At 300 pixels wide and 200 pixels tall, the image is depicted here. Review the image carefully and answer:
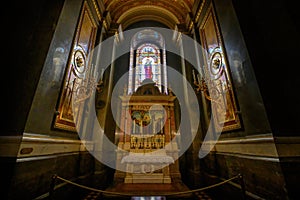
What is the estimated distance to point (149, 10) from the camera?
6809mm

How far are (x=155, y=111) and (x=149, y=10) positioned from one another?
5377 mm

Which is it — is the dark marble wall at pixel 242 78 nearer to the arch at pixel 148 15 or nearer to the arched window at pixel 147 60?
the arched window at pixel 147 60

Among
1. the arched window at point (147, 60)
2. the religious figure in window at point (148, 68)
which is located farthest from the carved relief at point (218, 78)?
the religious figure in window at point (148, 68)

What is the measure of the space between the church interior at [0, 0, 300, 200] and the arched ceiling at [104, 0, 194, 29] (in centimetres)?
12

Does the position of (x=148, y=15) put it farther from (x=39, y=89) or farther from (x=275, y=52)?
(x=39, y=89)

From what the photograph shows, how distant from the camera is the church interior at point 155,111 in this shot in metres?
2.00

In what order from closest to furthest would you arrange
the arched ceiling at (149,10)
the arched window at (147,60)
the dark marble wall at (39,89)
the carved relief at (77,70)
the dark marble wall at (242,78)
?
the dark marble wall at (39,89) < the dark marble wall at (242,78) < the carved relief at (77,70) < the arched ceiling at (149,10) < the arched window at (147,60)

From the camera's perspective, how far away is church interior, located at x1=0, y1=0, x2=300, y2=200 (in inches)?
78.8

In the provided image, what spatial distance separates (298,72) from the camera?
2.14 metres

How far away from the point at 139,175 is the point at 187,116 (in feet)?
8.68

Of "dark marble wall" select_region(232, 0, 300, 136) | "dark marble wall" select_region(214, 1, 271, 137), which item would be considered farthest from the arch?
"dark marble wall" select_region(232, 0, 300, 136)

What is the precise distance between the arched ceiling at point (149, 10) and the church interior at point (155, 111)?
121mm

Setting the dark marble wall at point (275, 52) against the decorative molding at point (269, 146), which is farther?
the dark marble wall at point (275, 52)

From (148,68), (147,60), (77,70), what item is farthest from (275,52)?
(147,60)
